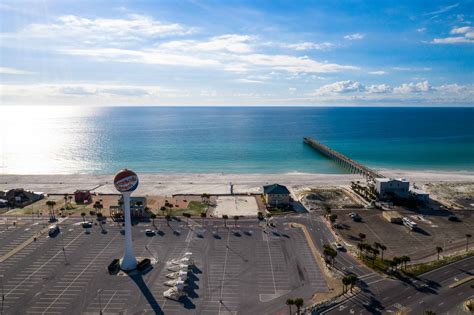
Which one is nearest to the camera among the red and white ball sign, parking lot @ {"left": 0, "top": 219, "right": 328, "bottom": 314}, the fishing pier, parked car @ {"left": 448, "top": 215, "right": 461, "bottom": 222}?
parking lot @ {"left": 0, "top": 219, "right": 328, "bottom": 314}

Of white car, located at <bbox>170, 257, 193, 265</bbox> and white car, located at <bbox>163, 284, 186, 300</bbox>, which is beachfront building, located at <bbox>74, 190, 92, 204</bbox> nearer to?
white car, located at <bbox>170, 257, 193, 265</bbox>

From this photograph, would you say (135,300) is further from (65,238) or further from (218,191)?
(218,191)

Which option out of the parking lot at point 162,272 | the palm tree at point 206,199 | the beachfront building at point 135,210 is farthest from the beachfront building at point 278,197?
the beachfront building at point 135,210

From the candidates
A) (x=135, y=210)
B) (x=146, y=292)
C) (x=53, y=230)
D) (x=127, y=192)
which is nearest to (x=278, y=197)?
(x=135, y=210)

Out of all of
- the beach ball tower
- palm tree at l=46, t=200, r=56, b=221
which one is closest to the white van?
the beach ball tower

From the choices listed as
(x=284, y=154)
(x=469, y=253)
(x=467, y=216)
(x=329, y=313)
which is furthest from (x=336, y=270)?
(x=284, y=154)

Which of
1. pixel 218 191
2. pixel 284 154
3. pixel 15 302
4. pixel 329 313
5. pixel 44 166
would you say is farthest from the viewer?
pixel 284 154
